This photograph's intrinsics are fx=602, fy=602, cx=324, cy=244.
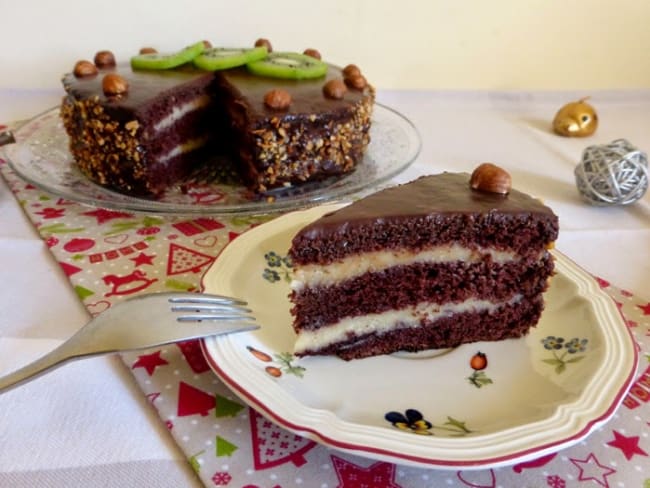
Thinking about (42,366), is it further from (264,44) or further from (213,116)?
(264,44)

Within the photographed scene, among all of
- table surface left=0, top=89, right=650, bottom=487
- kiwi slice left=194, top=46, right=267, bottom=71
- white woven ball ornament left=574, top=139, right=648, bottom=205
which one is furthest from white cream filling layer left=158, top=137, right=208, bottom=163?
white woven ball ornament left=574, top=139, right=648, bottom=205

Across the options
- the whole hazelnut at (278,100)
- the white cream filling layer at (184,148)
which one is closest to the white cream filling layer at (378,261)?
the whole hazelnut at (278,100)

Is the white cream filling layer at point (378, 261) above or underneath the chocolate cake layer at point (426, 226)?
underneath

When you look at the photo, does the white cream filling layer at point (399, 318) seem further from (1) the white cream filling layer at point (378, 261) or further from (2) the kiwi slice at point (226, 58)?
(2) the kiwi slice at point (226, 58)

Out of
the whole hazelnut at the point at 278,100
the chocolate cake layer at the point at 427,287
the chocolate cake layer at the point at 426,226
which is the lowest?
the chocolate cake layer at the point at 427,287

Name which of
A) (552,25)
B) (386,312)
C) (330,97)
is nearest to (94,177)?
(330,97)

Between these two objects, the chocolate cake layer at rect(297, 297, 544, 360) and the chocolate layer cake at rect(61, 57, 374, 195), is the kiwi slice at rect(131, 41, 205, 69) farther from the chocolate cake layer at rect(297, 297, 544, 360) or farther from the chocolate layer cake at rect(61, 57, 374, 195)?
the chocolate cake layer at rect(297, 297, 544, 360)

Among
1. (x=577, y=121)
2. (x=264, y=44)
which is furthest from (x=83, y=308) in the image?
(x=577, y=121)
